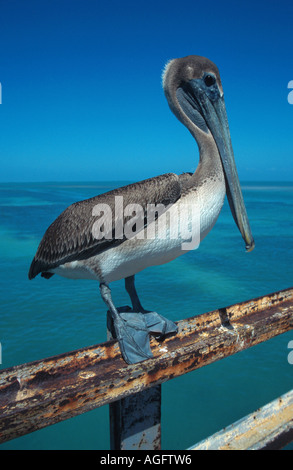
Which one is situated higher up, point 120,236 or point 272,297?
point 120,236

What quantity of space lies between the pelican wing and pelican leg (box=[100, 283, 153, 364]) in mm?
216

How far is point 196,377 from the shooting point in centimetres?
455

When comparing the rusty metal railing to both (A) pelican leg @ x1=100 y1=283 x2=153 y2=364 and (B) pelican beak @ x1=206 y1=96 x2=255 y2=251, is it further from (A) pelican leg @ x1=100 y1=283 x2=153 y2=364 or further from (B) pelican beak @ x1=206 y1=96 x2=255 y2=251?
(B) pelican beak @ x1=206 y1=96 x2=255 y2=251

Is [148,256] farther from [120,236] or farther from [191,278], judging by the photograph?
[191,278]

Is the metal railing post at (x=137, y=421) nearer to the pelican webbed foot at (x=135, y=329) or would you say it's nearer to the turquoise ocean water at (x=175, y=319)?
the pelican webbed foot at (x=135, y=329)

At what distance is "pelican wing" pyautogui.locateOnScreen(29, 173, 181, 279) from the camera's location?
5.08 ft

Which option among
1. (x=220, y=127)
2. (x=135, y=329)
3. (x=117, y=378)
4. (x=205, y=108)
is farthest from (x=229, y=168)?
(x=117, y=378)

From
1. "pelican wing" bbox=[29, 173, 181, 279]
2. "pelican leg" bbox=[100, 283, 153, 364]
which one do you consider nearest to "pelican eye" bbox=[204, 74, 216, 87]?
"pelican wing" bbox=[29, 173, 181, 279]

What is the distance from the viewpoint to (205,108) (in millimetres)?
1760

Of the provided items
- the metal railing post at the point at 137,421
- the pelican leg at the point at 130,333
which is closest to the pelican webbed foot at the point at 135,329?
the pelican leg at the point at 130,333

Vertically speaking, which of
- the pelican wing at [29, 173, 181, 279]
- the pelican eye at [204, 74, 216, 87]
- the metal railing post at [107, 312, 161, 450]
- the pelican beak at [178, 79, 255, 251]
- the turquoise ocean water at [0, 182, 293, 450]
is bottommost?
the turquoise ocean water at [0, 182, 293, 450]

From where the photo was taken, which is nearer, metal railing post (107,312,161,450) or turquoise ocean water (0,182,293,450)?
metal railing post (107,312,161,450)

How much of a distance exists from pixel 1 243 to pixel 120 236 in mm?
10864

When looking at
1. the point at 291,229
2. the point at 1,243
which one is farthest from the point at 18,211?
the point at 291,229
